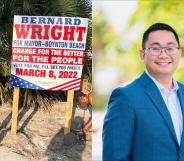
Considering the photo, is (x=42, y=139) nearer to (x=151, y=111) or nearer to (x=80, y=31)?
(x=80, y=31)

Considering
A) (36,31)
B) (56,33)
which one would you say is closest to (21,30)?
(36,31)

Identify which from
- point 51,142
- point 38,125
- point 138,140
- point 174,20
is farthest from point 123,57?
point 38,125

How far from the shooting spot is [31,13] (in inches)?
392

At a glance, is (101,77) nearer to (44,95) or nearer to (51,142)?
(51,142)

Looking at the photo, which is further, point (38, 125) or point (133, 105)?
point (38, 125)

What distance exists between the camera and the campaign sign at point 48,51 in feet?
26.5

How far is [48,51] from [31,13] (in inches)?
74.7

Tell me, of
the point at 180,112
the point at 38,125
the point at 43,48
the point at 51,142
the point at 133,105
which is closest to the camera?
the point at 133,105

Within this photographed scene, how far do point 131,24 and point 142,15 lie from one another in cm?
11

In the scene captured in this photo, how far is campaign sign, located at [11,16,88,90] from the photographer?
806 cm

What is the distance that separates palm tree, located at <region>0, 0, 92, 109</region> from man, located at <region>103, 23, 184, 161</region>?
636 cm

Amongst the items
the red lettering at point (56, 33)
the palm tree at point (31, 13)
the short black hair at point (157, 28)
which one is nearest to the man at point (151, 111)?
the short black hair at point (157, 28)

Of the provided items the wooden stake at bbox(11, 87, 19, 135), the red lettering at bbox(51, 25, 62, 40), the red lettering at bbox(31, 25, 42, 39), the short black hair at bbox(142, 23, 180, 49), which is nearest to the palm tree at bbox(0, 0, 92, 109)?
the wooden stake at bbox(11, 87, 19, 135)

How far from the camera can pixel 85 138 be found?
9.19 metres
